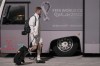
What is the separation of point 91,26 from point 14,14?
3.01m

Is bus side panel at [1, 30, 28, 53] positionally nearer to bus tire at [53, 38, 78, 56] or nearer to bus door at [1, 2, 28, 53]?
bus door at [1, 2, 28, 53]

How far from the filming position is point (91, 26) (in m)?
13.8

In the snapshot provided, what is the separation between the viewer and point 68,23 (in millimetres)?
13883

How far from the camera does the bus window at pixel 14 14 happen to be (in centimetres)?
1402

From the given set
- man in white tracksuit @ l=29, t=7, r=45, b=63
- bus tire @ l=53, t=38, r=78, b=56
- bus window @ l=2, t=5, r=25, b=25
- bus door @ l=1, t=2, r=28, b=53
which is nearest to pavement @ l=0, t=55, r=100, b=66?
bus tire @ l=53, t=38, r=78, b=56

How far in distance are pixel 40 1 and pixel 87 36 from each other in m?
2.24

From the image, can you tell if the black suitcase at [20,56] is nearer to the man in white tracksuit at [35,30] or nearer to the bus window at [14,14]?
the man in white tracksuit at [35,30]

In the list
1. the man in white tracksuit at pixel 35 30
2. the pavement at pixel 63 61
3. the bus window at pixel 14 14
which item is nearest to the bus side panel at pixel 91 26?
the pavement at pixel 63 61

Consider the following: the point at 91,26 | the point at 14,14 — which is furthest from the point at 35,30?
the point at 91,26

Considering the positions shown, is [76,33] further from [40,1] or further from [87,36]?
[40,1]

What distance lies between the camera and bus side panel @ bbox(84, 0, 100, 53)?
45.2 feet

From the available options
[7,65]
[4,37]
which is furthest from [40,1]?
[7,65]

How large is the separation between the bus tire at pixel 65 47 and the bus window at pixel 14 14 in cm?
164

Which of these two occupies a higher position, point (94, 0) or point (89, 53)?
point (94, 0)
